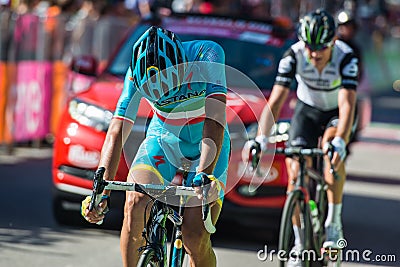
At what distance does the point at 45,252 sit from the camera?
802cm

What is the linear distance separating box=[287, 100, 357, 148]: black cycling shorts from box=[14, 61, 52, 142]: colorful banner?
682 cm

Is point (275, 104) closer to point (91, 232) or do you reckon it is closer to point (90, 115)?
point (90, 115)

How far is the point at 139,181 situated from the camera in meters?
5.13

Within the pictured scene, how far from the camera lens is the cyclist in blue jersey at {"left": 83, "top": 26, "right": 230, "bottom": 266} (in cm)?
475

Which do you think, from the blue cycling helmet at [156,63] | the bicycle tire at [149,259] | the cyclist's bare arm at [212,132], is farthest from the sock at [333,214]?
the blue cycling helmet at [156,63]

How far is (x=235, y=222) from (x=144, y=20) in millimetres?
2417

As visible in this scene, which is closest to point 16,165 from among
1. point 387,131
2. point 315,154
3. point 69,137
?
point 69,137

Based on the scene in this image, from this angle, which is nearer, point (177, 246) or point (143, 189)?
point (143, 189)

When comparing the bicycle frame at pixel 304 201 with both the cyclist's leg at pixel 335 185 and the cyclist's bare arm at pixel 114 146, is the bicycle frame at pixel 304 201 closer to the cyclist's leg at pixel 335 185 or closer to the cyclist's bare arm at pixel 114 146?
the cyclist's leg at pixel 335 185

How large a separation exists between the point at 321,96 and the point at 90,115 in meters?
2.22

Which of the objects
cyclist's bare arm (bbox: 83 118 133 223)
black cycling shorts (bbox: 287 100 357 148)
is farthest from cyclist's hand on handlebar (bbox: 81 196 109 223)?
black cycling shorts (bbox: 287 100 357 148)

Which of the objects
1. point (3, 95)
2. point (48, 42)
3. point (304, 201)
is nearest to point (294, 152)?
point (304, 201)

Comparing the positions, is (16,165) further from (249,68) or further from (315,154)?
(315,154)

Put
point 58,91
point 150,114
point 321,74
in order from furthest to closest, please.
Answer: point 58,91, point 150,114, point 321,74
